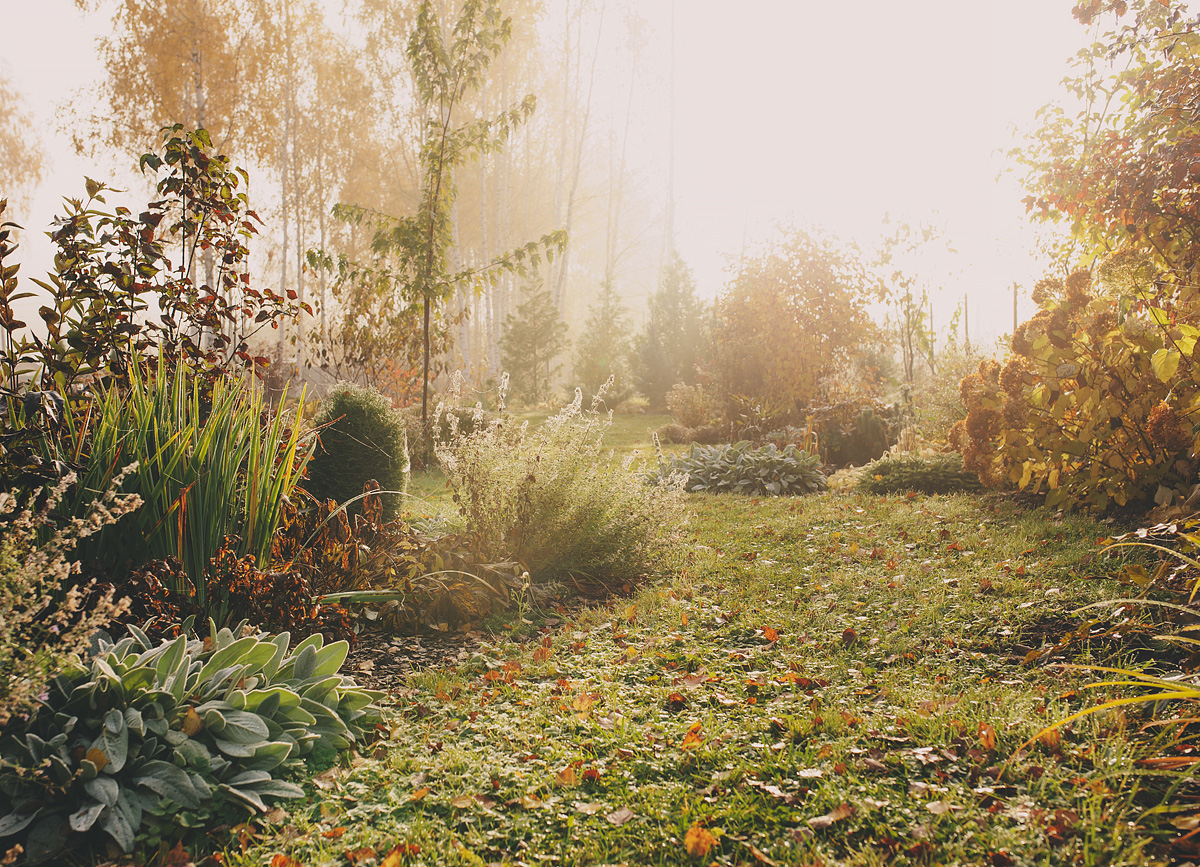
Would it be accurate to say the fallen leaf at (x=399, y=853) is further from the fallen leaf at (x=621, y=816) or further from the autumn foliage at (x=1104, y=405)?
the autumn foliage at (x=1104, y=405)

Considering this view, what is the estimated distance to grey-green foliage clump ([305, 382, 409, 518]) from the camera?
5.09 metres

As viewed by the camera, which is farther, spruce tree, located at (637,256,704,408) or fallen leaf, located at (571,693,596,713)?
spruce tree, located at (637,256,704,408)

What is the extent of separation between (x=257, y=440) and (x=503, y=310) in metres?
19.3

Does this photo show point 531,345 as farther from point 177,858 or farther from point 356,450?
point 177,858

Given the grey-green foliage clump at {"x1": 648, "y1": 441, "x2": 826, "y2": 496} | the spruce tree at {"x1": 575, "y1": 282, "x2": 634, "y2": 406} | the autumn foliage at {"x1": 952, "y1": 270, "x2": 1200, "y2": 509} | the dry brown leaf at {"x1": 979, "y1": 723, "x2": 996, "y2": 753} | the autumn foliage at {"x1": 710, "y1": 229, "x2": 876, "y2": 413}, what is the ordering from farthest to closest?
the spruce tree at {"x1": 575, "y1": 282, "x2": 634, "y2": 406}, the autumn foliage at {"x1": 710, "y1": 229, "x2": 876, "y2": 413}, the grey-green foliage clump at {"x1": 648, "y1": 441, "x2": 826, "y2": 496}, the autumn foliage at {"x1": 952, "y1": 270, "x2": 1200, "y2": 509}, the dry brown leaf at {"x1": 979, "y1": 723, "x2": 996, "y2": 753}

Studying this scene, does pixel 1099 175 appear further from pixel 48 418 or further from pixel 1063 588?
pixel 48 418

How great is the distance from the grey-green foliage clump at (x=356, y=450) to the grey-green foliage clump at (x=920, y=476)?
473 cm

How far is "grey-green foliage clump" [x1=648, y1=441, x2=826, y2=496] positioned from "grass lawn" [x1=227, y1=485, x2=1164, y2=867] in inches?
143

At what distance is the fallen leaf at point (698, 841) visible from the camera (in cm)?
181

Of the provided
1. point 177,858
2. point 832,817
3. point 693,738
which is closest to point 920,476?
point 693,738

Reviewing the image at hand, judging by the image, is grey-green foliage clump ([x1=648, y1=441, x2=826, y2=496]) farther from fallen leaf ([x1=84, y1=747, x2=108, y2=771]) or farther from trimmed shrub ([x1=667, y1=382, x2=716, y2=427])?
fallen leaf ([x1=84, y1=747, x2=108, y2=771])

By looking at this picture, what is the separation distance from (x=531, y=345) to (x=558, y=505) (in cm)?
1481

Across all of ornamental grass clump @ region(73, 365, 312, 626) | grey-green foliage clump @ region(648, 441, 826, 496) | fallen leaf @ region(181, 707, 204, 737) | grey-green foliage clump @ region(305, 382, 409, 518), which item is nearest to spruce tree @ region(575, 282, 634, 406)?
grey-green foliage clump @ region(648, 441, 826, 496)

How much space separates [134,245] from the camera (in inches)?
137
